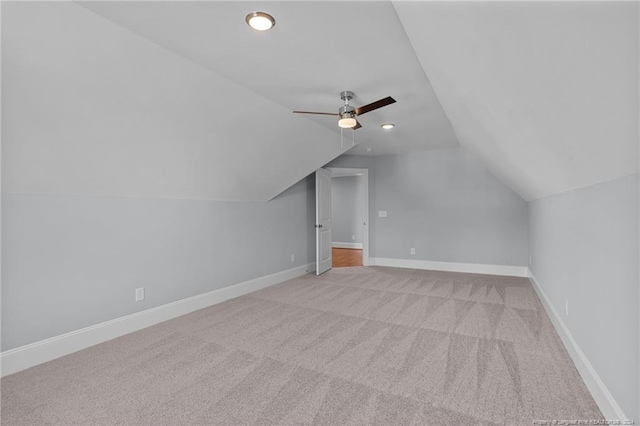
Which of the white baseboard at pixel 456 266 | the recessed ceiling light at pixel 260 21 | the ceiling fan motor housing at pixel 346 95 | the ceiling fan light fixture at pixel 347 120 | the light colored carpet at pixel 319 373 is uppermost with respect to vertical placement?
the recessed ceiling light at pixel 260 21

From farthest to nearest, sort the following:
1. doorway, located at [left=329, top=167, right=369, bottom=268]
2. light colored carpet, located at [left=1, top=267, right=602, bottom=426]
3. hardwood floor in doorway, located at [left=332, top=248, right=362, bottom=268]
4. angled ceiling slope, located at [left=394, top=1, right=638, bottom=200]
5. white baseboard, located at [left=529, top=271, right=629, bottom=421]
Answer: doorway, located at [left=329, top=167, right=369, bottom=268] < hardwood floor in doorway, located at [left=332, top=248, right=362, bottom=268] < light colored carpet, located at [left=1, top=267, right=602, bottom=426] < white baseboard, located at [left=529, top=271, right=629, bottom=421] < angled ceiling slope, located at [left=394, top=1, right=638, bottom=200]

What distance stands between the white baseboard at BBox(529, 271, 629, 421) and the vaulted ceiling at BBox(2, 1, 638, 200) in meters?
1.17

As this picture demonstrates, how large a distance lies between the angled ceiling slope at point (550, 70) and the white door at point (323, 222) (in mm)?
3388

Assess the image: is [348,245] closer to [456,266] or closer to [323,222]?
[323,222]

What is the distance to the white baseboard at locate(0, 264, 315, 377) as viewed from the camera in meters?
2.20

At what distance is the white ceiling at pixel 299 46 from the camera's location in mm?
1736

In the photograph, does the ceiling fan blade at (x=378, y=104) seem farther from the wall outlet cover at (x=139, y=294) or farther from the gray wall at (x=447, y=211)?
the gray wall at (x=447, y=211)

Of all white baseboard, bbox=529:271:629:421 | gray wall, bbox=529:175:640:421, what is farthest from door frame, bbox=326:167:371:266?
gray wall, bbox=529:175:640:421

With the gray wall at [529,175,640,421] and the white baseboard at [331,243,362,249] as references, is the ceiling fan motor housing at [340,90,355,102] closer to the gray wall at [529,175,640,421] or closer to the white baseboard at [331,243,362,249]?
the gray wall at [529,175,640,421]

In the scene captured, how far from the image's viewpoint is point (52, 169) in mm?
2264

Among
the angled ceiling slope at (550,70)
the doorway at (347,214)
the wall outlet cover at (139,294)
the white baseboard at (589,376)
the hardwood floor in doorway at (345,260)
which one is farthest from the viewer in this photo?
the doorway at (347,214)

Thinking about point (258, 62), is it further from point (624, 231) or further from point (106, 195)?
point (624, 231)

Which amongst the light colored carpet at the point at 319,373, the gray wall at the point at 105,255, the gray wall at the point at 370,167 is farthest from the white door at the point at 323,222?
the light colored carpet at the point at 319,373

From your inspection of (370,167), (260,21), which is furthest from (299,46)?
(370,167)
